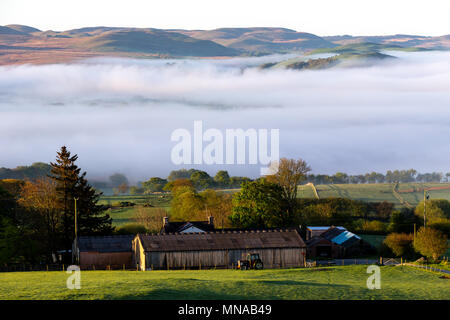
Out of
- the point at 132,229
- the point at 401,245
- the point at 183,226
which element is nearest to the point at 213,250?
the point at 183,226

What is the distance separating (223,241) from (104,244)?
12865 millimetres

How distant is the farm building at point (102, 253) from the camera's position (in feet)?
206

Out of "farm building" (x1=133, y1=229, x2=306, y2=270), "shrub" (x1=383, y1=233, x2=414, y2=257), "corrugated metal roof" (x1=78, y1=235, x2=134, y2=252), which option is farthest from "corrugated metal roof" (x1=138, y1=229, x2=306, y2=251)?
"shrub" (x1=383, y1=233, x2=414, y2=257)

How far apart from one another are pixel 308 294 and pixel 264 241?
26921mm

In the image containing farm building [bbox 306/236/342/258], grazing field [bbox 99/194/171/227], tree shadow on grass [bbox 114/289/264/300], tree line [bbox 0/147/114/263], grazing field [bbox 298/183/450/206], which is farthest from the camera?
grazing field [bbox 298/183/450/206]

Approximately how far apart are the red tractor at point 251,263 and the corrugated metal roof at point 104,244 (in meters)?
14.2

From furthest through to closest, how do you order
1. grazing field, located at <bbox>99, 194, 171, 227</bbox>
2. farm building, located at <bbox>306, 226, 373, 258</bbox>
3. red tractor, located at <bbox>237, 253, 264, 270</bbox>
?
grazing field, located at <bbox>99, 194, 171, 227</bbox> → farm building, located at <bbox>306, 226, 373, 258</bbox> → red tractor, located at <bbox>237, 253, 264, 270</bbox>

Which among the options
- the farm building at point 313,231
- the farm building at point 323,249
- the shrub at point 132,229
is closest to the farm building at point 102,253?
the shrub at point 132,229

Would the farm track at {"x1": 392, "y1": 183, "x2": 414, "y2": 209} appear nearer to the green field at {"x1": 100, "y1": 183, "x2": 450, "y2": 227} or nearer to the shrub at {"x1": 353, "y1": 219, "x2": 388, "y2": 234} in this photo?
the green field at {"x1": 100, "y1": 183, "x2": 450, "y2": 227}

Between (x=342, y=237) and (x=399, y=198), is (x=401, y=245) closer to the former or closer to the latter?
(x=342, y=237)

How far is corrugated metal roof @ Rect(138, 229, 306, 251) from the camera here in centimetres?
6022

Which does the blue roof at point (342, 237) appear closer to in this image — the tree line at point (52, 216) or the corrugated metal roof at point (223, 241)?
the corrugated metal roof at point (223, 241)

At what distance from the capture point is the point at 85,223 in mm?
77250

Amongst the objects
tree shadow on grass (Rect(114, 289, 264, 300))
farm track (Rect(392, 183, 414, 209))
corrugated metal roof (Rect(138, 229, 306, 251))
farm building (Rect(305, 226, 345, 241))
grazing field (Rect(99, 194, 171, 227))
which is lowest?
farm track (Rect(392, 183, 414, 209))
